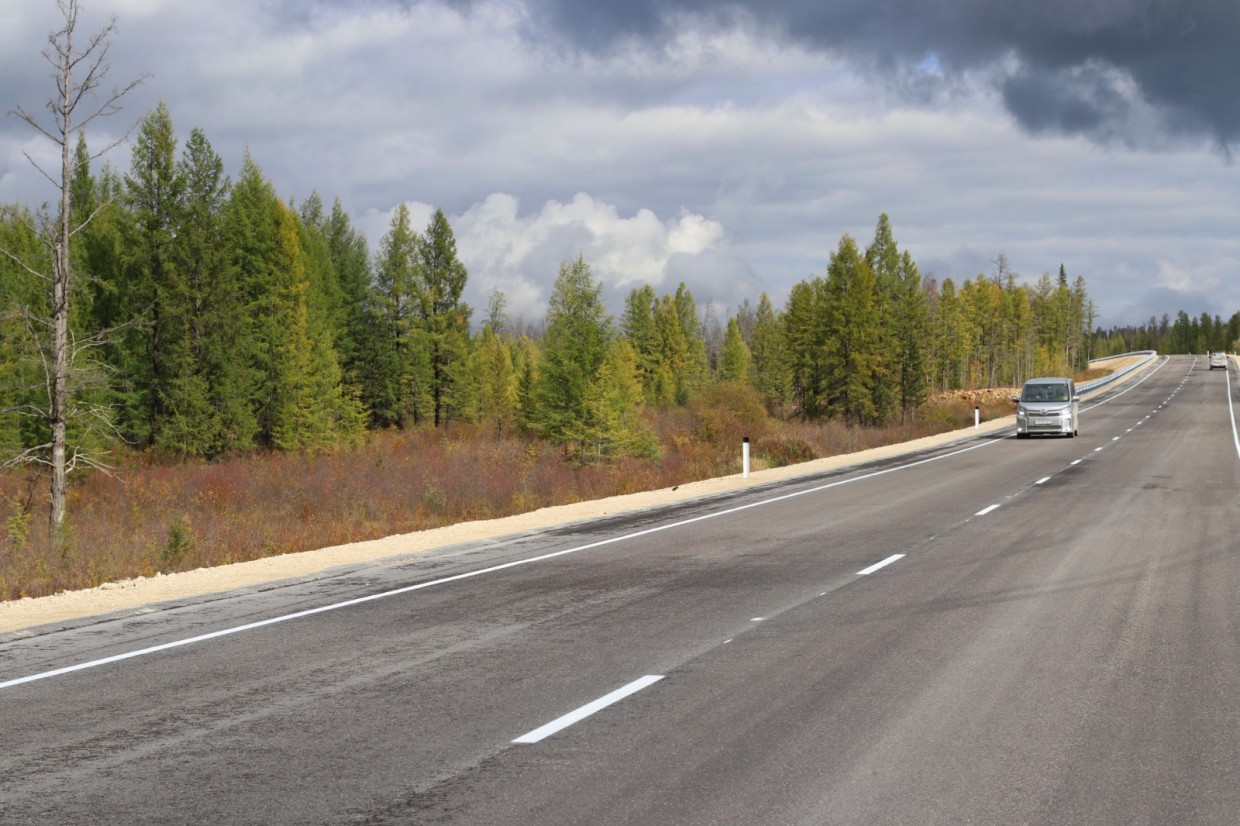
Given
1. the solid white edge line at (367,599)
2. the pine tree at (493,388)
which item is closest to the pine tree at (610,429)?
the solid white edge line at (367,599)

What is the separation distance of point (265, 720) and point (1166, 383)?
359 ft

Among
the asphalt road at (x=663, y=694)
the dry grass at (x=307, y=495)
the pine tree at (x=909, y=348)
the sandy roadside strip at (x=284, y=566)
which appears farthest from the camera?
the pine tree at (x=909, y=348)

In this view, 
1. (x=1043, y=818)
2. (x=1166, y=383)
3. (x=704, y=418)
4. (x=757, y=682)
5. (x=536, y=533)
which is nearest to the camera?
(x=1043, y=818)

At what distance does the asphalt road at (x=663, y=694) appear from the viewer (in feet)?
15.0

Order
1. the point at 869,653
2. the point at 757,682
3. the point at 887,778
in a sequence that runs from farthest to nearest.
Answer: the point at 869,653
the point at 757,682
the point at 887,778

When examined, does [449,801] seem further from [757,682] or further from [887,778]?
[757,682]

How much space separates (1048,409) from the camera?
40500 millimetres

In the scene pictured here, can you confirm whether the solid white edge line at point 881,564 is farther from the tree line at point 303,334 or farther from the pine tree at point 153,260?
the pine tree at point 153,260

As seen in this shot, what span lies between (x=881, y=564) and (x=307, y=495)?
13729mm

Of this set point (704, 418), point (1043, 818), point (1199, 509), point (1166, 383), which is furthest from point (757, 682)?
point (1166, 383)

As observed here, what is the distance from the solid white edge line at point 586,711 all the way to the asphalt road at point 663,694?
0.09 ft

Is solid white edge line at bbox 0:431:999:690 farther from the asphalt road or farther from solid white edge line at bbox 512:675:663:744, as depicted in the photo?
solid white edge line at bbox 512:675:663:744

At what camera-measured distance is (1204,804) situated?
4.43 meters

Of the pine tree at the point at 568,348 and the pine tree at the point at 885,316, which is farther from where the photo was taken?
the pine tree at the point at 885,316
